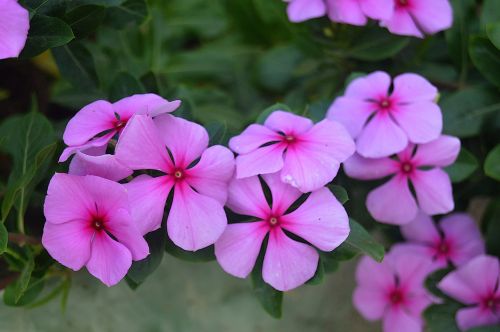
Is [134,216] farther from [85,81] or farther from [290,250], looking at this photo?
[85,81]

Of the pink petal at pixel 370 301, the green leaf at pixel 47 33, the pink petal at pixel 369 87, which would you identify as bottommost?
the pink petal at pixel 370 301

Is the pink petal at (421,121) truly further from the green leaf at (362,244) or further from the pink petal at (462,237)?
the pink petal at (462,237)

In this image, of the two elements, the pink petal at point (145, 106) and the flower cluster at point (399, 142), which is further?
the flower cluster at point (399, 142)

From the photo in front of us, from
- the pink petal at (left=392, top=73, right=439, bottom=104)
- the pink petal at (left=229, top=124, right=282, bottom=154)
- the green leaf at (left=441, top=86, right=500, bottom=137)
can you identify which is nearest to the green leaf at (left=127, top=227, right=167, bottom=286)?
the pink petal at (left=229, top=124, right=282, bottom=154)

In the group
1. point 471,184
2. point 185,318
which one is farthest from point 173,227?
point 471,184

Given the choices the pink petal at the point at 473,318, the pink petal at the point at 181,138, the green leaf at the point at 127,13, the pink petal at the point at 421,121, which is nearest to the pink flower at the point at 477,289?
the pink petal at the point at 473,318

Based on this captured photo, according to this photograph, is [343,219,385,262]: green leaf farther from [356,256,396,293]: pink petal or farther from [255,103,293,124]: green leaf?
[356,256,396,293]: pink petal

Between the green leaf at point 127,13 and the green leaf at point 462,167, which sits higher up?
the green leaf at point 127,13
